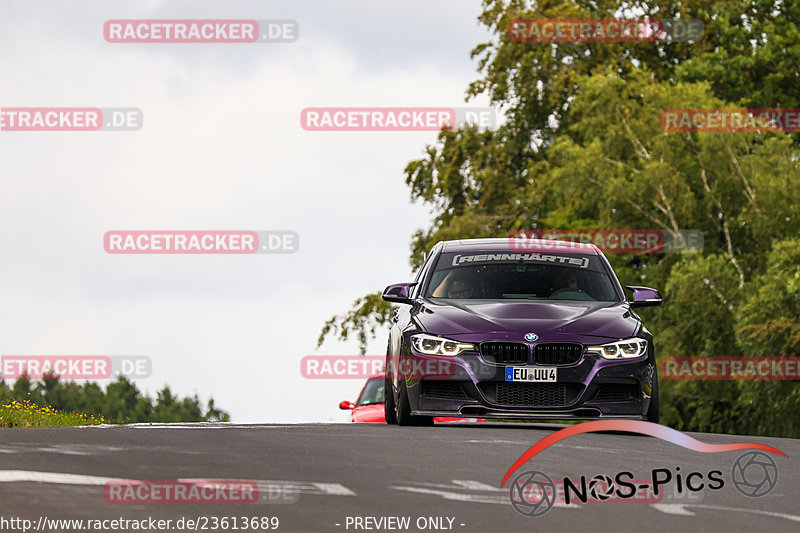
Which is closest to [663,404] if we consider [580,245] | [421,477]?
[580,245]

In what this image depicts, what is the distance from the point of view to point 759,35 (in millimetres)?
51125

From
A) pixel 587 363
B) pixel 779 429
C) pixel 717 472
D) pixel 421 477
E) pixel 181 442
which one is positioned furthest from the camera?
pixel 779 429

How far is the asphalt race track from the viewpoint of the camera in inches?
284

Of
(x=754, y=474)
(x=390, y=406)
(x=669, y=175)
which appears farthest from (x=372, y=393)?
(x=669, y=175)

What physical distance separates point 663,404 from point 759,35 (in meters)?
16.2

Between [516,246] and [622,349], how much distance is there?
91.3 inches

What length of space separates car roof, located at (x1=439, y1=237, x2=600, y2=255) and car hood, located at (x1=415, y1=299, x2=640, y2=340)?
123 cm

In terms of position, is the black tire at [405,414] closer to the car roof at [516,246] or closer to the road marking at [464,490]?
the car roof at [516,246]

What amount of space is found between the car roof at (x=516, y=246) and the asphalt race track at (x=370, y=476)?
11.0ft

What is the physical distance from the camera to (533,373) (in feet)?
43.1

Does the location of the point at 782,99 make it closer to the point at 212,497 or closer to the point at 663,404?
the point at 663,404
